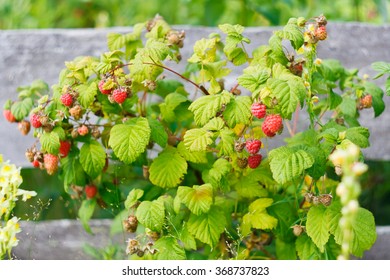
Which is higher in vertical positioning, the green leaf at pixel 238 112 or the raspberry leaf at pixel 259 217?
the green leaf at pixel 238 112

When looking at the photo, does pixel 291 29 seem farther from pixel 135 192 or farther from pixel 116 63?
pixel 135 192

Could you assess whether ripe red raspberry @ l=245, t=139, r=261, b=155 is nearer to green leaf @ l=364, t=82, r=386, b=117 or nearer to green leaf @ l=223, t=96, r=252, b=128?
green leaf @ l=223, t=96, r=252, b=128

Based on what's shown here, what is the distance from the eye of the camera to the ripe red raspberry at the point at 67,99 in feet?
5.90

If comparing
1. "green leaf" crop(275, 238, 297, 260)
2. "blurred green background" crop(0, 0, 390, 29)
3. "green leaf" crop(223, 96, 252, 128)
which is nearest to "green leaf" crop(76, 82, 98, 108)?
"green leaf" crop(223, 96, 252, 128)

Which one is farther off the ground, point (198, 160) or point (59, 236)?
point (198, 160)

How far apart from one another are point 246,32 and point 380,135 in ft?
1.96

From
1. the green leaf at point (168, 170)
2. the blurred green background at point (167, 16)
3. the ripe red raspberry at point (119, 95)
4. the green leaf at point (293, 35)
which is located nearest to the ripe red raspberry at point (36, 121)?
the ripe red raspberry at point (119, 95)

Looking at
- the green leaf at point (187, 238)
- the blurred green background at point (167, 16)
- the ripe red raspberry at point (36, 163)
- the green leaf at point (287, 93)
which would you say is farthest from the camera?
the blurred green background at point (167, 16)

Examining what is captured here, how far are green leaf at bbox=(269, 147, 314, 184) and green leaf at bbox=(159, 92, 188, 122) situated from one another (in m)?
0.41

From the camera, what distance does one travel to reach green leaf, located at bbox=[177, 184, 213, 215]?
1.77 metres

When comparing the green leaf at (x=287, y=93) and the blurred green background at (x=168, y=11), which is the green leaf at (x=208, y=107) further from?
the blurred green background at (x=168, y=11)

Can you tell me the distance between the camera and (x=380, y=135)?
2.42 m

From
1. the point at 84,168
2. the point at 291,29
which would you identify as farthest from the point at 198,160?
the point at 291,29

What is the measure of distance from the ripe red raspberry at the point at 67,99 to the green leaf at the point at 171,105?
305mm
